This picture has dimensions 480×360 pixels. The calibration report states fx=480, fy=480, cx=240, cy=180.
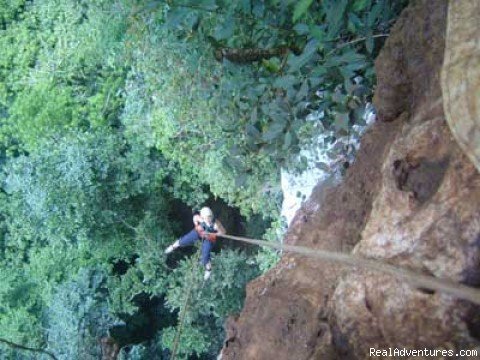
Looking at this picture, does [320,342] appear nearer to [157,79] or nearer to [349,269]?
[349,269]

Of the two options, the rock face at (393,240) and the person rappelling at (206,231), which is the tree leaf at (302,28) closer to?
the rock face at (393,240)

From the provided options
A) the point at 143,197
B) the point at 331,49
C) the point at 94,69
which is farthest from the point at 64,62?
the point at 331,49

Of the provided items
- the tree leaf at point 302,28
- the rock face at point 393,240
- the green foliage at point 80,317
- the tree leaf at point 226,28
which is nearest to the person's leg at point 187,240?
the green foliage at point 80,317

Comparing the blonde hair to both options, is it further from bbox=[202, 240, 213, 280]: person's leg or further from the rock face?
the rock face

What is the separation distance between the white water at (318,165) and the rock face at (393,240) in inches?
12.5

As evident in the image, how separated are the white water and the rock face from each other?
318 mm

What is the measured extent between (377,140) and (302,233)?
0.68 meters

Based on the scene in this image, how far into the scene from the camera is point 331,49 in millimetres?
2527

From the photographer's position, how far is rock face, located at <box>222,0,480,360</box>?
1499mm

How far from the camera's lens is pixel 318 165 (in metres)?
3.06

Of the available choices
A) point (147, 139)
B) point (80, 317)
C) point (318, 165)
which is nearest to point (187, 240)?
point (147, 139)

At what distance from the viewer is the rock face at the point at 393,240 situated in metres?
1.50

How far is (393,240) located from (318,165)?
1.37 metres

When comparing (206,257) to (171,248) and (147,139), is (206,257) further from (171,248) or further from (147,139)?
(147,139)
